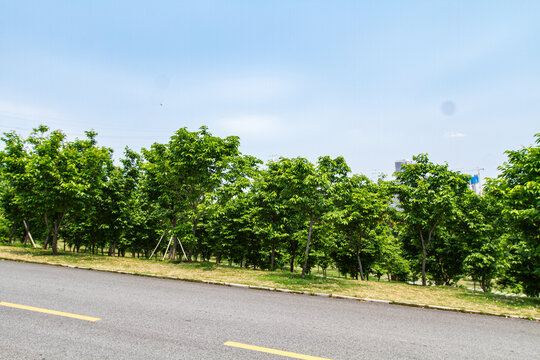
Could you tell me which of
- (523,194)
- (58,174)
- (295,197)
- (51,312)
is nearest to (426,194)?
(523,194)

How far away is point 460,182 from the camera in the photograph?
1902 centimetres

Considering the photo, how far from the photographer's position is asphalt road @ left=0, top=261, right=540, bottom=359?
4.61 meters

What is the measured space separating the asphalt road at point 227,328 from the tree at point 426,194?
998 centimetres

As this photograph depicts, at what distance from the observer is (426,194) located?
703 inches

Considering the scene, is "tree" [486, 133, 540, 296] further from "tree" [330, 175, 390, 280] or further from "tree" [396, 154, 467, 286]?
"tree" [330, 175, 390, 280]

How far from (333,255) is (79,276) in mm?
26263

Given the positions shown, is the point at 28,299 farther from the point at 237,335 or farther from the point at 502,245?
the point at 502,245

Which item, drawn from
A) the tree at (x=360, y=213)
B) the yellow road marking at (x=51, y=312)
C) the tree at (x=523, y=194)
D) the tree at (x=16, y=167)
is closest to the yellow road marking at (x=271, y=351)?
the yellow road marking at (x=51, y=312)

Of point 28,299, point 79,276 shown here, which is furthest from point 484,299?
point 79,276

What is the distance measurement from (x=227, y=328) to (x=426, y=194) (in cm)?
1631

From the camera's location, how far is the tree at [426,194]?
17453mm

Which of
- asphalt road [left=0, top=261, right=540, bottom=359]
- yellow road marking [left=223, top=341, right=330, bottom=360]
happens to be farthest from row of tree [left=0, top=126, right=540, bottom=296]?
yellow road marking [left=223, top=341, right=330, bottom=360]

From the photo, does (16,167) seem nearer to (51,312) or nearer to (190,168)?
(190,168)

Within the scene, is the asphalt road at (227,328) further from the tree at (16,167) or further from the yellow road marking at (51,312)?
the tree at (16,167)
